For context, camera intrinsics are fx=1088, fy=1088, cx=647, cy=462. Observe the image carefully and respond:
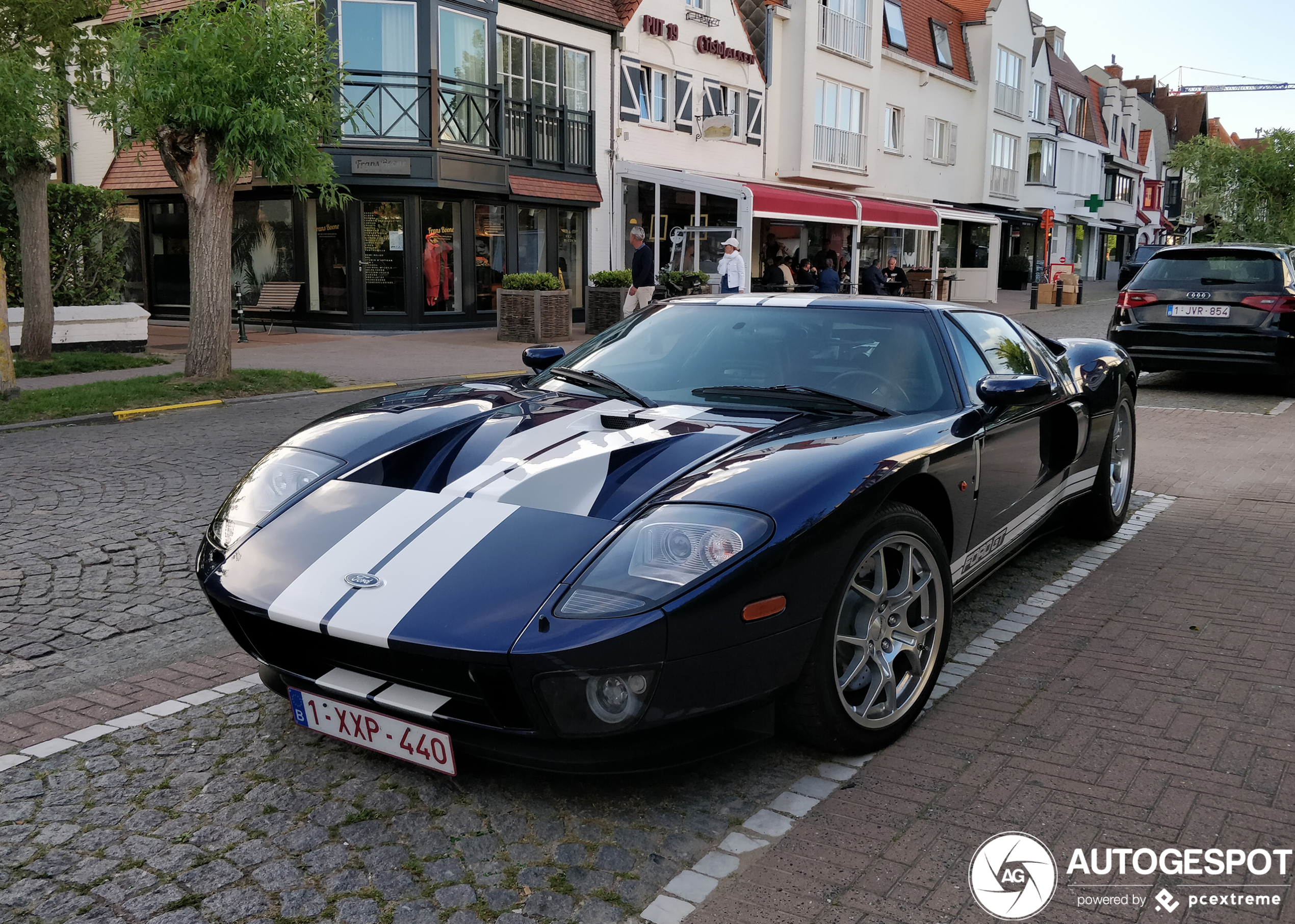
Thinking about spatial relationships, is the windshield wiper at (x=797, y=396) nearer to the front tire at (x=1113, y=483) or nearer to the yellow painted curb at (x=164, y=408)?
the front tire at (x=1113, y=483)

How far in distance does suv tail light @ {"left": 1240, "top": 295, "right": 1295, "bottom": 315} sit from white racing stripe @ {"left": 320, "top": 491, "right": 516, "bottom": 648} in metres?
10.8

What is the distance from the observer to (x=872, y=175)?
34562 mm

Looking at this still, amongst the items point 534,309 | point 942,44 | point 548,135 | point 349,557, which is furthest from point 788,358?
point 942,44

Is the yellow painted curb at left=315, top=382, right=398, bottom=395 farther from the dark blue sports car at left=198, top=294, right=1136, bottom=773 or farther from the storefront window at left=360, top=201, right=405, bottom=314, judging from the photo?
the dark blue sports car at left=198, top=294, right=1136, bottom=773

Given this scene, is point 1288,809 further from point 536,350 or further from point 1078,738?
point 536,350

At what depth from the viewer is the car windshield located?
392 centimetres

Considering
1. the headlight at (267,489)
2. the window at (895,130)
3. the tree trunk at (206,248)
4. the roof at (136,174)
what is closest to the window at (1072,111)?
the window at (895,130)

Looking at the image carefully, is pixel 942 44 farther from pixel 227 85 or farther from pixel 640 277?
pixel 227 85

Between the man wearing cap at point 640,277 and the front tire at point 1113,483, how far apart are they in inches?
551

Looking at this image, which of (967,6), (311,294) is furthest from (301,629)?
(967,6)

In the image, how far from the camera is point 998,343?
184 inches

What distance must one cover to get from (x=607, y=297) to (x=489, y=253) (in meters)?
3.17

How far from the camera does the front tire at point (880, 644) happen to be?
2988 millimetres

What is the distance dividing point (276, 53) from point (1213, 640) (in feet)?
34.8
